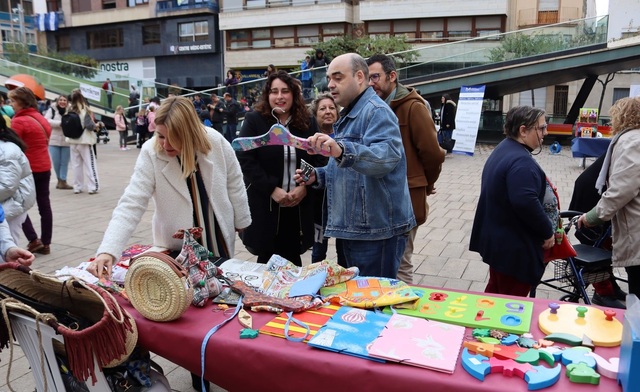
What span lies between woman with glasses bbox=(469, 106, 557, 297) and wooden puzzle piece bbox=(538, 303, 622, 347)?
0.98 metres

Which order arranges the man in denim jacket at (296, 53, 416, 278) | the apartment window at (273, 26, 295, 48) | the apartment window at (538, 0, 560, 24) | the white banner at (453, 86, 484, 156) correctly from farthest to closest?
the apartment window at (273, 26, 295, 48) < the apartment window at (538, 0, 560, 24) < the white banner at (453, 86, 484, 156) < the man in denim jacket at (296, 53, 416, 278)

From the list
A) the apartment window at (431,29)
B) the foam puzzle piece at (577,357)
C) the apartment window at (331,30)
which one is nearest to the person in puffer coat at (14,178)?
the foam puzzle piece at (577,357)

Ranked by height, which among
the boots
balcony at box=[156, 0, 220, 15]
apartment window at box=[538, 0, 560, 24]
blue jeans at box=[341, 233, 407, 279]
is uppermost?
balcony at box=[156, 0, 220, 15]

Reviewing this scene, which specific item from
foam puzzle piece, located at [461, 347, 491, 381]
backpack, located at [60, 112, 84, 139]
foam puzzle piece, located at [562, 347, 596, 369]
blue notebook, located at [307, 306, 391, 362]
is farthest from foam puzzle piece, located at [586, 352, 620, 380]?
backpack, located at [60, 112, 84, 139]

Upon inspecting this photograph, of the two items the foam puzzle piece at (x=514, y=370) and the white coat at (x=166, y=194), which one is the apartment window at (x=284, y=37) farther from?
the foam puzzle piece at (x=514, y=370)

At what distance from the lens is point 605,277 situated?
3854mm

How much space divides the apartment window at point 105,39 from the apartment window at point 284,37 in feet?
44.0

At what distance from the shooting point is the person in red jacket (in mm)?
5840

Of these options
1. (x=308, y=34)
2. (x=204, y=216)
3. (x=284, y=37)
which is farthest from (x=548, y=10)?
(x=204, y=216)

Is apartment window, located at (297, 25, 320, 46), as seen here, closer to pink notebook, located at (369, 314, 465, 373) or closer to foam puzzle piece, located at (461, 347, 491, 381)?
pink notebook, located at (369, 314, 465, 373)

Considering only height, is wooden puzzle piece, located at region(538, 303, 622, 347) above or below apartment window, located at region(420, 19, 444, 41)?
below

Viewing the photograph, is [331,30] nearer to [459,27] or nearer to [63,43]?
[459,27]

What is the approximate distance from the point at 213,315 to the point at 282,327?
0.35 meters

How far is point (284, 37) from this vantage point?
1342 inches
